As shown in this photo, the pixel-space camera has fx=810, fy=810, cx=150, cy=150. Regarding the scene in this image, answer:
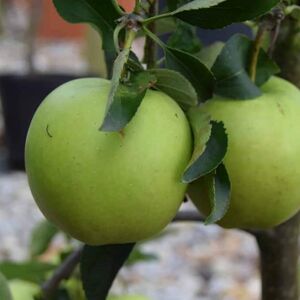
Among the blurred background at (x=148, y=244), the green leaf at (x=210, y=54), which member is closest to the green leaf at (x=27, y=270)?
the green leaf at (x=210, y=54)

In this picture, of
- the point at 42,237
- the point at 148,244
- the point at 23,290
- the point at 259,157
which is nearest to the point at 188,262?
the point at 148,244

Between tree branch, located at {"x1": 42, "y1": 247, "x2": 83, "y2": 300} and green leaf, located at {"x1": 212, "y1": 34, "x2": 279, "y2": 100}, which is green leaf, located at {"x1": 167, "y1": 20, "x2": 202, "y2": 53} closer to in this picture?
green leaf, located at {"x1": 212, "y1": 34, "x2": 279, "y2": 100}

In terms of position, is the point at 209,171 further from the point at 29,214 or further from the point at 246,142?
the point at 29,214

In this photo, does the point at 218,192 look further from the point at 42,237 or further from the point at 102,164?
the point at 42,237

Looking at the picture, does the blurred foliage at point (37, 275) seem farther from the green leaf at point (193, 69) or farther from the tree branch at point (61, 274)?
the green leaf at point (193, 69)

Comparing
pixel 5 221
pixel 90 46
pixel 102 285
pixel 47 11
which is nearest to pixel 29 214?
pixel 5 221

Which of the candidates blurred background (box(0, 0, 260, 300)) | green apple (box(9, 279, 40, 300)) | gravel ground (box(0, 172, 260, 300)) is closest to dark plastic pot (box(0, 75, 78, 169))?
blurred background (box(0, 0, 260, 300))
